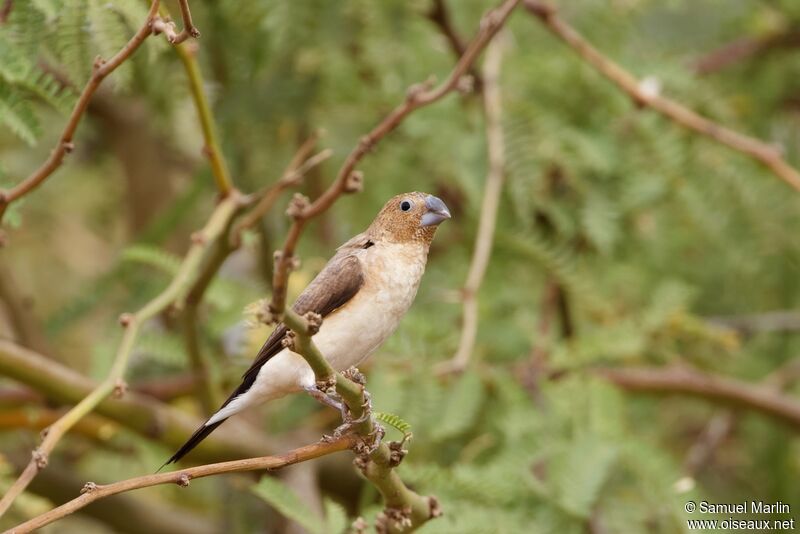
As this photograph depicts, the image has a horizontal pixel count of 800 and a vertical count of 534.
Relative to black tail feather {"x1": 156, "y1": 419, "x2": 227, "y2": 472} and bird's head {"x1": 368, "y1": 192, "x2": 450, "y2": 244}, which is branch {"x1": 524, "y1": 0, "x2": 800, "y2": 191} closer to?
bird's head {"x1": 368, "y1": 192, "x2": 450, "y2": 244}

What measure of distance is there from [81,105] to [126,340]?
2.60 feet

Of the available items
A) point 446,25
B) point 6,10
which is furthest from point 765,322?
point 6,10

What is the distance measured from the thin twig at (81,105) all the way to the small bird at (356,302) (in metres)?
0.68

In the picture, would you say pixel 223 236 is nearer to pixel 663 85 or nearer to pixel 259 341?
pixel 259 341

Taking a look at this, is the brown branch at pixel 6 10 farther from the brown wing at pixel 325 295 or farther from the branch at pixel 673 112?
the branch at pixel 673 112

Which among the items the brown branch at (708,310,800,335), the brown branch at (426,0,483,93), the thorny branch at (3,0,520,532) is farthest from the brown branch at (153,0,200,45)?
the brown branch at (708,310,800,335)

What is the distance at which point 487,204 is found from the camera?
4.37 meters

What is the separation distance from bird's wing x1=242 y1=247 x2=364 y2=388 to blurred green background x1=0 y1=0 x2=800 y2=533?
2.71 feet

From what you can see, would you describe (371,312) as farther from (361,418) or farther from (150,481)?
(150,481)

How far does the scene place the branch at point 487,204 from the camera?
402 centimetres

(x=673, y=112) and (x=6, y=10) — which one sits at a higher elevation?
(x=673, y=112)

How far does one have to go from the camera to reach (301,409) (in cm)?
500

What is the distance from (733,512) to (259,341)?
6.58 feet

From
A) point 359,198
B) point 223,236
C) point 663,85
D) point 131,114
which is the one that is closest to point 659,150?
point 663,85
